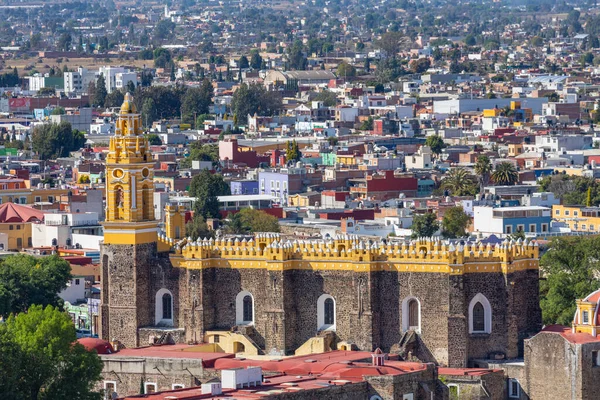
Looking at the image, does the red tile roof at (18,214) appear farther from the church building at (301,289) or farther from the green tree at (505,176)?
the church building at (301,289)

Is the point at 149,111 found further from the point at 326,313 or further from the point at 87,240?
the point at 326,313

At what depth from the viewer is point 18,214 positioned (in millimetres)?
96875

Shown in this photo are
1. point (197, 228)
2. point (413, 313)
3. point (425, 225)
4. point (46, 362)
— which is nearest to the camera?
point (46, 362)

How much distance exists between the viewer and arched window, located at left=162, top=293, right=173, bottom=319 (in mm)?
64000

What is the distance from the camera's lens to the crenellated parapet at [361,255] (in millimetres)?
61000

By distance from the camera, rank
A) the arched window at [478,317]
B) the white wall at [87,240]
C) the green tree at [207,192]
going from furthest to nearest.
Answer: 1. the green tree at [207,192]
2. the white wall at [87,240]
3. the arched window at [478,317]

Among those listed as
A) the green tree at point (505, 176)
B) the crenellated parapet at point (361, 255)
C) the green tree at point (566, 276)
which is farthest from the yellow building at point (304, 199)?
the crenellated parapet at point (361, 255)

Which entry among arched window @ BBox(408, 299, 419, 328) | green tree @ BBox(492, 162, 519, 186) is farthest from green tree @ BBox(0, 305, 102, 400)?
green tree @ BBox(492, 162, 519, 186)

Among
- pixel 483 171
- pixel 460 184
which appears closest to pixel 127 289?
pixel 460 184

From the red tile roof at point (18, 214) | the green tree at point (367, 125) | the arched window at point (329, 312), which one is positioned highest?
the green tree at point (367, 125)

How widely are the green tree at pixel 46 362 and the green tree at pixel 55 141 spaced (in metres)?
96.3

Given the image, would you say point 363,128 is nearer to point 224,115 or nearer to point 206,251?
point 224,115

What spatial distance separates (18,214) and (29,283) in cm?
2433

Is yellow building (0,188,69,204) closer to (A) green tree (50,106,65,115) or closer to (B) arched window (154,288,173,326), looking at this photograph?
(B) arched window (154,288,173,326)
